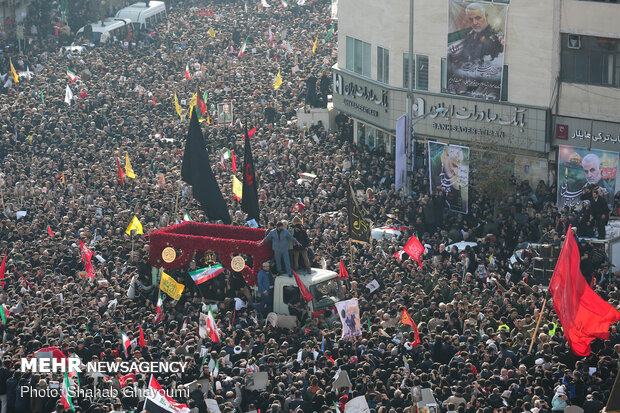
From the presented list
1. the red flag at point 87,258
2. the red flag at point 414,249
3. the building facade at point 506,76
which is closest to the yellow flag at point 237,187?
the red flag at point 87,258

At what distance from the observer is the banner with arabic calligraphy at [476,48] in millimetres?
43031

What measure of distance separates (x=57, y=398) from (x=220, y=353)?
3603 mm

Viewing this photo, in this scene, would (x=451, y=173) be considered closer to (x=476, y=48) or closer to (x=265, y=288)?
(x=476, y=48)

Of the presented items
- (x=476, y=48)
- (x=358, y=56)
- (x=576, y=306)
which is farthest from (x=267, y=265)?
(x=358, y=56)

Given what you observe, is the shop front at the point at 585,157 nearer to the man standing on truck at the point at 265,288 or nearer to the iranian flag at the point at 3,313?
the man standing on truck at the point at 265,288

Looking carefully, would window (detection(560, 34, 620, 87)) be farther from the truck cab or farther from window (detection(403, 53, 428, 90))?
the truck cab

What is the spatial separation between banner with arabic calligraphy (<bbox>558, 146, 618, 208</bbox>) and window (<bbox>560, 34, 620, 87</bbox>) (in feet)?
7.87

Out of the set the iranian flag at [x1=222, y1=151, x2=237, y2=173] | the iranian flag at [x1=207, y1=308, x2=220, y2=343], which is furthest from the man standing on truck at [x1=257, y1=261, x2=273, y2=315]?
the iranian flag at [x1=222, y1=151, x2=237, y2=173]

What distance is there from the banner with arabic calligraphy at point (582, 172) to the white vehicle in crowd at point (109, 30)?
1479 inches

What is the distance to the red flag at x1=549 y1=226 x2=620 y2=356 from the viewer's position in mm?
24825

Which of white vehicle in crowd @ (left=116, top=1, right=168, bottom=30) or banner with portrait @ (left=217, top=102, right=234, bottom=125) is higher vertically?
banner with portrait @ (left=217, top=102, right=234, bottom=125)

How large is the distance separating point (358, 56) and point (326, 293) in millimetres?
21814

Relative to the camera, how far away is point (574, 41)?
136 feet

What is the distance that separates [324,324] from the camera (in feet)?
94.6
